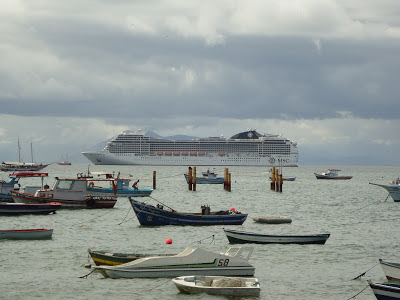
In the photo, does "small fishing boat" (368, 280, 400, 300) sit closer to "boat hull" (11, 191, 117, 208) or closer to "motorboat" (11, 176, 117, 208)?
"boat hull" (11, 191, 117, 208)

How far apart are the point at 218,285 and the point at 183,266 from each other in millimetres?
2302

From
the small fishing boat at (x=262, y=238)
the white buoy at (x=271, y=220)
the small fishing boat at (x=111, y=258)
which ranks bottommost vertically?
the white buoy at (x=271, y=220)

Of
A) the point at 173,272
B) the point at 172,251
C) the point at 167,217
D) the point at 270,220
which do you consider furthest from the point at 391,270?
the point at 270,220

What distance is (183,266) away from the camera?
22781mm

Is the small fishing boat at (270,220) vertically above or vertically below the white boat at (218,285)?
below

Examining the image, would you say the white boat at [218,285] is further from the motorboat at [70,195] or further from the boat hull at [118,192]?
the boat hull at [118,192]

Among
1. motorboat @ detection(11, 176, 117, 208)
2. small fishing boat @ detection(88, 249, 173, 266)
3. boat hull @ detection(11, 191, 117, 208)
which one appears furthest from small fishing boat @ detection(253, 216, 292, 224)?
small fishing boat @ detection(88, 249, 173, 266)

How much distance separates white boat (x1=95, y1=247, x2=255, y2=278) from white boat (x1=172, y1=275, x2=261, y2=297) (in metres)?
1.17

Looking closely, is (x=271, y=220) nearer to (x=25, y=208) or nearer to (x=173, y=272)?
(x=25, y=208)

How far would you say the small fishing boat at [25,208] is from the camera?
140ft

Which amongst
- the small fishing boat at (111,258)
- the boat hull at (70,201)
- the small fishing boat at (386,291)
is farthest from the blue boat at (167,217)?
the small fishing boat at (386,291)

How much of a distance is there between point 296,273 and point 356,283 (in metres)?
2.54

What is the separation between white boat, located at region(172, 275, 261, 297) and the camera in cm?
2064

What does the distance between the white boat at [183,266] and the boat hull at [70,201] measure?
2550cm
